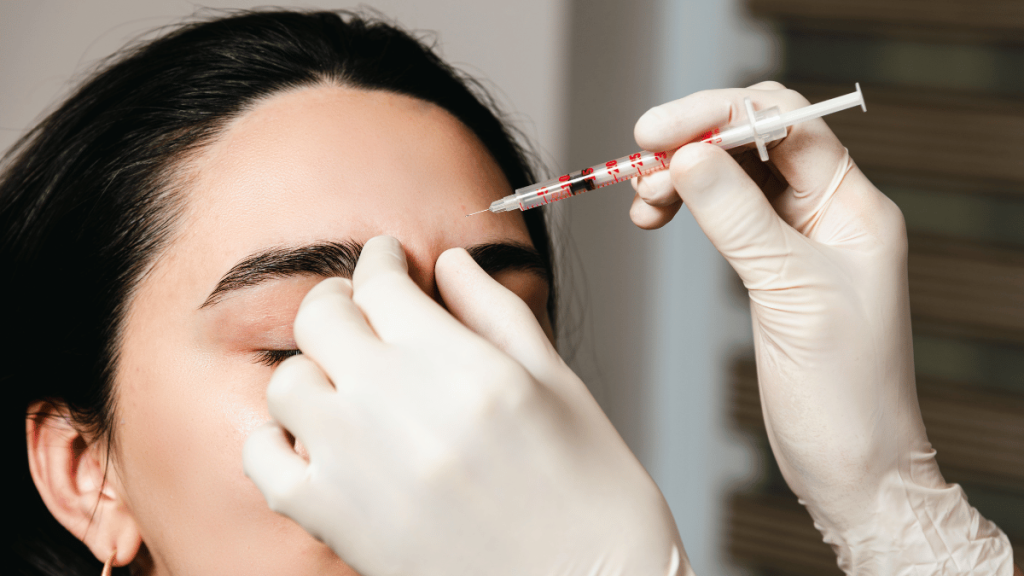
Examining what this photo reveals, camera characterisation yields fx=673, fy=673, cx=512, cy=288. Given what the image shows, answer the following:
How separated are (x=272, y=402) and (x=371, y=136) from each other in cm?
43

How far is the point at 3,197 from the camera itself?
1188 millimetres

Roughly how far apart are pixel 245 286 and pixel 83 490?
45 cm

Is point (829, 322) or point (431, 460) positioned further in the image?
point (829, 322)

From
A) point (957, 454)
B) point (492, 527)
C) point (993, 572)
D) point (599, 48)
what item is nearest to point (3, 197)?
point (492, 527)

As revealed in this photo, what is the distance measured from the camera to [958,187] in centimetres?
200

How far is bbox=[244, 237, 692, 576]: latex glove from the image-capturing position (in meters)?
0.71

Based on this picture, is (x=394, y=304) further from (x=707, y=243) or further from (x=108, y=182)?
(x=707, y=243)

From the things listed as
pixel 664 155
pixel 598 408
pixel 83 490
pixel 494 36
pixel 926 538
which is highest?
pixel 494 36

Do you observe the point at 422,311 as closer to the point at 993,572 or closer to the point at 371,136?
the point at 371,136

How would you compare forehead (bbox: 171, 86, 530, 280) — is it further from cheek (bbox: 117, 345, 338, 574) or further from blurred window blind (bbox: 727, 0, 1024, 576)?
blurred window blind (bbox: 727, 0, 1024, 576)

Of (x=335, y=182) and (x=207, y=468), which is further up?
(x=335, y=182)

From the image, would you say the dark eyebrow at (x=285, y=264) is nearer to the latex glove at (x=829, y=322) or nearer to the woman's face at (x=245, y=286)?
the woman's face at (x=245, y=286)

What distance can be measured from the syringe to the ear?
27.7 inches

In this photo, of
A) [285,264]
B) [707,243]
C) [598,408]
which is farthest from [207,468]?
[707,243]
